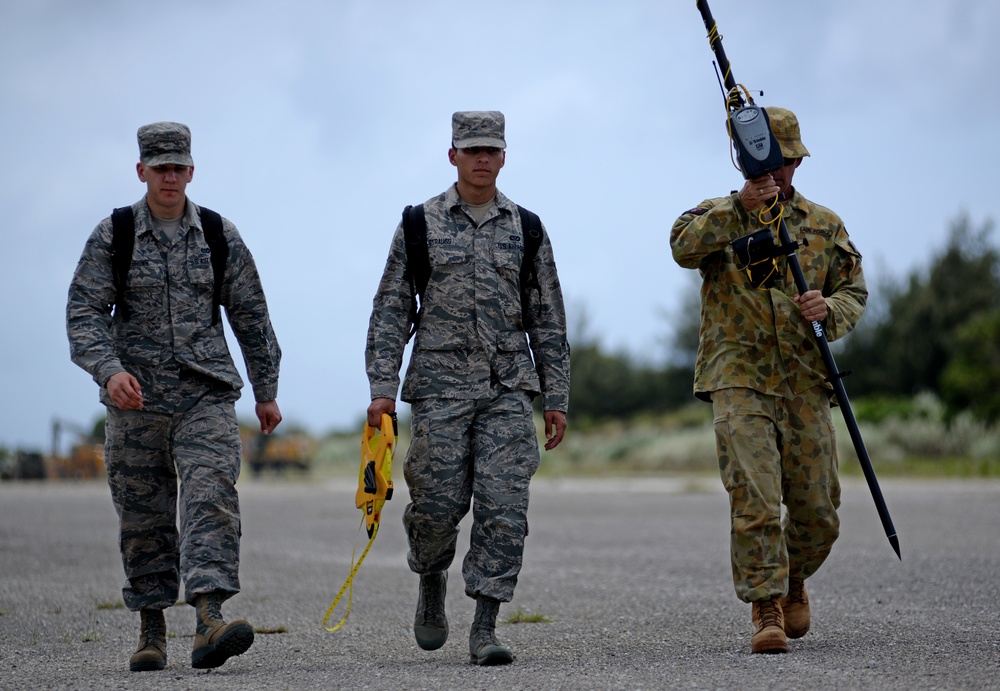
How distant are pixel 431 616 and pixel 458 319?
4.65ft

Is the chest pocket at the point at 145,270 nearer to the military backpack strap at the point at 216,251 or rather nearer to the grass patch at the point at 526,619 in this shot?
the military backpack strap at the point at 216,251

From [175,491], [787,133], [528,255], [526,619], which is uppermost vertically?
[787,133]

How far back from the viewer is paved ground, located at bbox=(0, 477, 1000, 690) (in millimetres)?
5664

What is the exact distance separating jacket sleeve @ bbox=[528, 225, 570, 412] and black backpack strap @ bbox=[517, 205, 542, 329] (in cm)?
2

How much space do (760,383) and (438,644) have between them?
1951mm

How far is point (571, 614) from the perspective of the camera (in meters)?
8.12

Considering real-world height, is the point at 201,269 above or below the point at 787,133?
below

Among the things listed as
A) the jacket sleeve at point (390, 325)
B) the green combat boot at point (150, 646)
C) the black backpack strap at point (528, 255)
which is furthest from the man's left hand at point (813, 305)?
the green combat boot at point (150, 646)

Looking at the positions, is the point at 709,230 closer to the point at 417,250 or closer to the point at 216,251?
the point at 417,250

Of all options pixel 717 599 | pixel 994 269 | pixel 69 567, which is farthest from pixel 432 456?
pixel 994 269

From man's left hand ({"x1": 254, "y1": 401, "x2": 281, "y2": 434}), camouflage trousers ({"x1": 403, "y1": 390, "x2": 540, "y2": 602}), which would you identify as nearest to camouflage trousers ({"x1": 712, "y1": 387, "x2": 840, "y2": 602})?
camouflage trousers ({"x1": 403, "y1": 390, "x2": 540, "y2": 602})

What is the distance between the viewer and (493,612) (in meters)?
6.32

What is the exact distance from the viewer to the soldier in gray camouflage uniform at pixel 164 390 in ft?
20.4

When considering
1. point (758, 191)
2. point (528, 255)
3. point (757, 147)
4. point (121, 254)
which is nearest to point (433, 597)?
point (528, 255)
